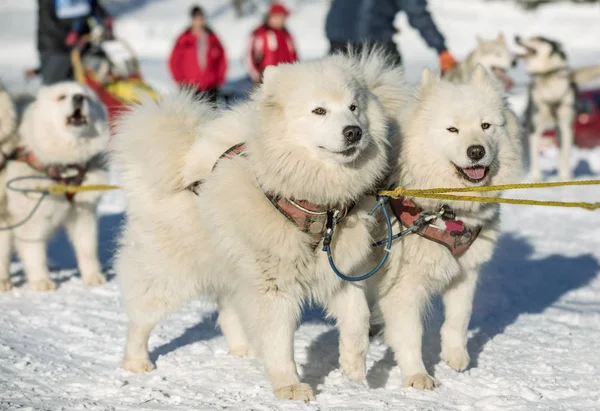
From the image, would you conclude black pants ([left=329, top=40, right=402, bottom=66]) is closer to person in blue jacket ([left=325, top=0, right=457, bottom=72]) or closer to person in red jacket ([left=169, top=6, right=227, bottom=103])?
person in blue jacket ([left=325, top=0, right=457, bottom=72])

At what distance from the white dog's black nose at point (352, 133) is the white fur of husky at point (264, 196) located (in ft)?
0.08

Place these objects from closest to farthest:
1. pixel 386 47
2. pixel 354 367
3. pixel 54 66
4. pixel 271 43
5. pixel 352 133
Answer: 1. pixel 352 133
2. pixel 354 367
3. pixel 386 47
4. pixel 54 66
5. pixel 271 43

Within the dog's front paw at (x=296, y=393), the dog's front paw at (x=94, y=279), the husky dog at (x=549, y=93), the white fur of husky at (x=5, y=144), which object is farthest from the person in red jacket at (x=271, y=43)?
the dog's front paw at (x=296, y=393)

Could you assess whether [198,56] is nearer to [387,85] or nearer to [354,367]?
[387,85]

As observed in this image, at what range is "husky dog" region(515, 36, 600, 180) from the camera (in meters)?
10.1

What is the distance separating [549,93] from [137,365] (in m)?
7.91

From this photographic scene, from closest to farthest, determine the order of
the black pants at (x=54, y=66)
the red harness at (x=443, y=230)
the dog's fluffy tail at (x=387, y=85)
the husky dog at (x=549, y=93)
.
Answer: the red harness at (x=443, y=230) < the dog's fluffy tail at (x=387, y=85) < the black pants at (x=54, y=66) < the husky dog at (x=549, y=93)

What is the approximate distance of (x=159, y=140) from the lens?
377 cm

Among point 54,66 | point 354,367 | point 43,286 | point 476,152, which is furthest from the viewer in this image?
point 54,66

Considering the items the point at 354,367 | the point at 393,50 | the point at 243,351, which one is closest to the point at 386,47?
the point at 393,50

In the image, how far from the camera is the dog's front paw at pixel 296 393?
3373 mm

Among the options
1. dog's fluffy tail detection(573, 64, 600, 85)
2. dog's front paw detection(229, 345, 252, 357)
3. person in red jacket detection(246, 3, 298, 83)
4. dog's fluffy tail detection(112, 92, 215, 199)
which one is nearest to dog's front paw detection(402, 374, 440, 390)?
dog's front paw detection(229, 345, 252, 357)

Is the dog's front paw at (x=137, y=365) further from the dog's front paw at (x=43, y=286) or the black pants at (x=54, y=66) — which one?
the black pants at (x=54, y=66)

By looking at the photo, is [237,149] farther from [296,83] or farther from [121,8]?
[121,8]
